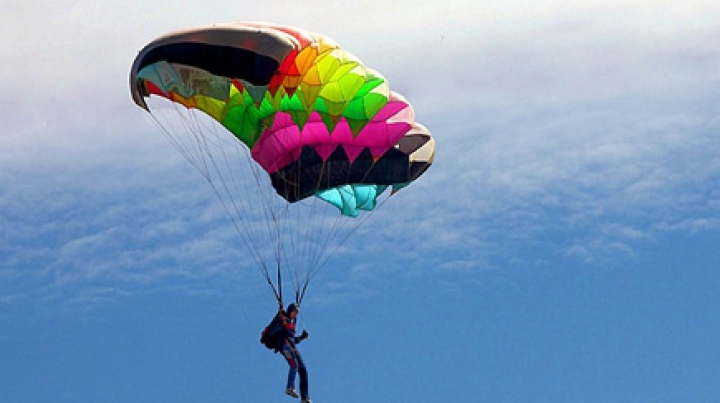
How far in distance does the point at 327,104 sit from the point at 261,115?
1959mm

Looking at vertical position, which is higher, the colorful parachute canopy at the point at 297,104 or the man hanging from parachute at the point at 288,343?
the colorful parachute canopy at the point at 297,104

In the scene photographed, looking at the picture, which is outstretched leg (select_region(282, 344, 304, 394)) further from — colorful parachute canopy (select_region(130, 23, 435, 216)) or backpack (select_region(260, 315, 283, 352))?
colorful parachute canopy (select_region(130, 23, 435, 216))

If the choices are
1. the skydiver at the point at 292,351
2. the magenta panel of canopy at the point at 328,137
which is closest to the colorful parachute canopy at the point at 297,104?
the magenta panel of canopy at the point at 328,137

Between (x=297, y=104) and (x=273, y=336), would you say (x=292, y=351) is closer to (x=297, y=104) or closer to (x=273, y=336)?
(x=273, y=336)

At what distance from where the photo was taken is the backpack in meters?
44.6

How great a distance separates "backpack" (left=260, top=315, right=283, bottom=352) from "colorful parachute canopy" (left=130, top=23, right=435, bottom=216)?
11.9ft

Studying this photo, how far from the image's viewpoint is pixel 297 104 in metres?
45.1

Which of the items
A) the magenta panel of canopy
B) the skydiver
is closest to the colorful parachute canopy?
the magenta panel of canopy

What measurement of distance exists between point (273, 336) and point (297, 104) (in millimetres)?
4382

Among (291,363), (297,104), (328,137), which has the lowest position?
(291,363)

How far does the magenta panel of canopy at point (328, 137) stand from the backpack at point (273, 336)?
369cm

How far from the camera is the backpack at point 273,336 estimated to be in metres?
44.6

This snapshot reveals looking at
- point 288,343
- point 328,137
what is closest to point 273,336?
point 288,343

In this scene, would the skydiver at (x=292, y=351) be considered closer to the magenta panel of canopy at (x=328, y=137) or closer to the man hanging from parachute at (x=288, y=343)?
the man hanging from parachute at (x=288, y=343)
